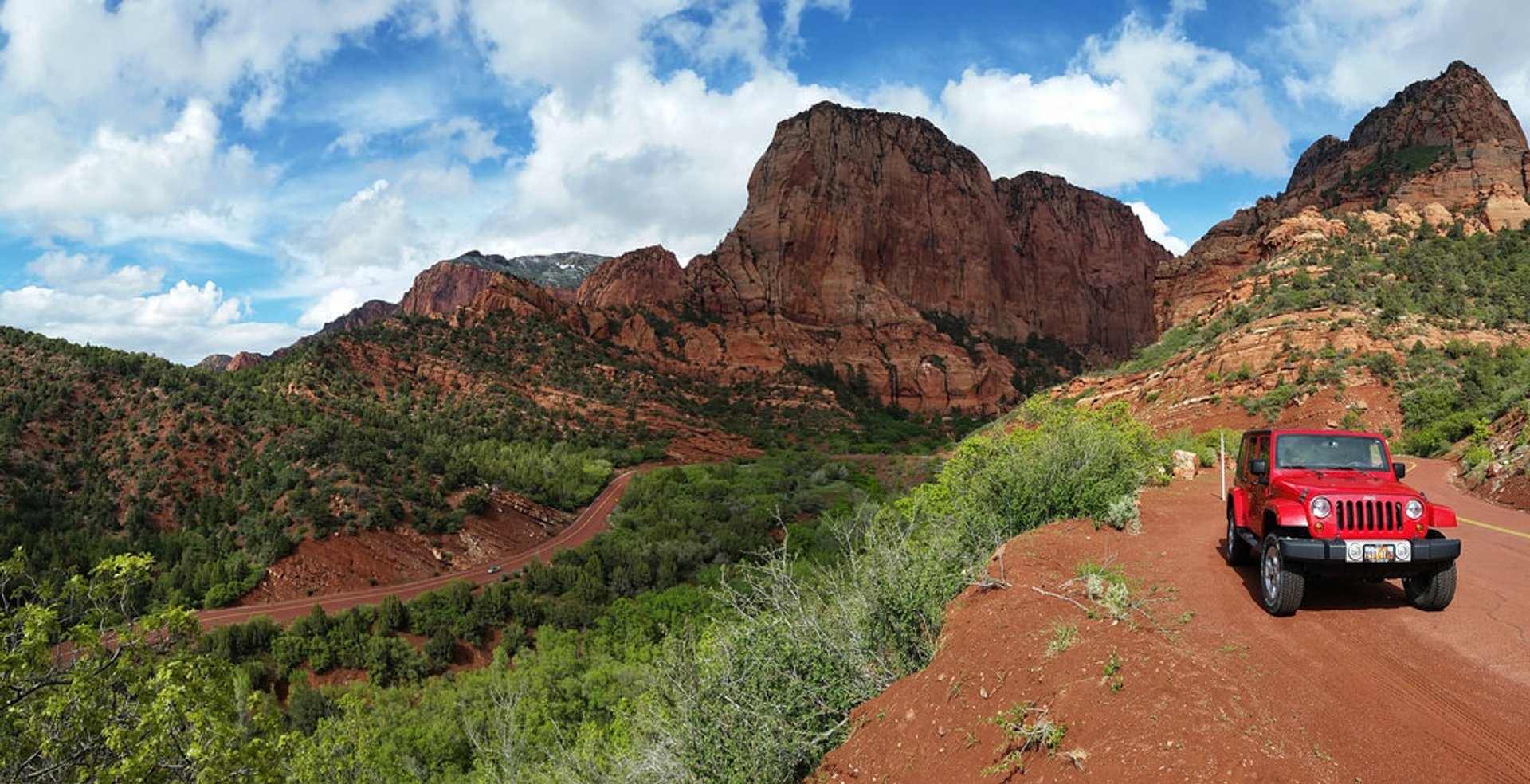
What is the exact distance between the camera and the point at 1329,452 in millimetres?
7613

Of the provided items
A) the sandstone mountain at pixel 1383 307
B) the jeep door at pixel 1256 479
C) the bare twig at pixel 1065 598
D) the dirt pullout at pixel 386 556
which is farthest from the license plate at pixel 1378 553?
the dirt pullout at pixel 386 556

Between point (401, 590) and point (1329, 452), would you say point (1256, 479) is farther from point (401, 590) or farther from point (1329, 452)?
point (401, 590)

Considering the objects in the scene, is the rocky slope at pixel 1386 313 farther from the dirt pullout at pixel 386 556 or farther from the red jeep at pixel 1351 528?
the dirt pullout at pixel 386 556

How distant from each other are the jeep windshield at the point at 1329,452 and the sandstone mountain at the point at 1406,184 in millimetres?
34812

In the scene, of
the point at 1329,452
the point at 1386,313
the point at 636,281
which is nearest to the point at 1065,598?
the point at 1329,452

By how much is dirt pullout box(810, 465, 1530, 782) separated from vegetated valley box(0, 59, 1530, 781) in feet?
0.21

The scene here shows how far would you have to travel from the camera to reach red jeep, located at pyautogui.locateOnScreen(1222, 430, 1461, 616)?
248 inches

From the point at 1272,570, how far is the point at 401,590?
108 ft

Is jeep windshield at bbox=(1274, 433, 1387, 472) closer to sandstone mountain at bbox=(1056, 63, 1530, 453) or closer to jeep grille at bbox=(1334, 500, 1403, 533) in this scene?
jeep grille at bbox=(1334, 500, 1403, 533)

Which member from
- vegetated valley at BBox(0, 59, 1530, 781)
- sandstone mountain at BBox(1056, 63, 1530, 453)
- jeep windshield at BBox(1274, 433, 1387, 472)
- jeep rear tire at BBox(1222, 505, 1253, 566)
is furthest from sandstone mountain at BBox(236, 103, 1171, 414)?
jeep windshield at BBox(1274, 433, 1387, 472)

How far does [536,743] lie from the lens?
15922 millimetres

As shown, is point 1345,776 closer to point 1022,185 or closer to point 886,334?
point 886,334

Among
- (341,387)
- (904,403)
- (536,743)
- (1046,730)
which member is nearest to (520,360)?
(341,387)

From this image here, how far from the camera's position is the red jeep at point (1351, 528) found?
630cm
